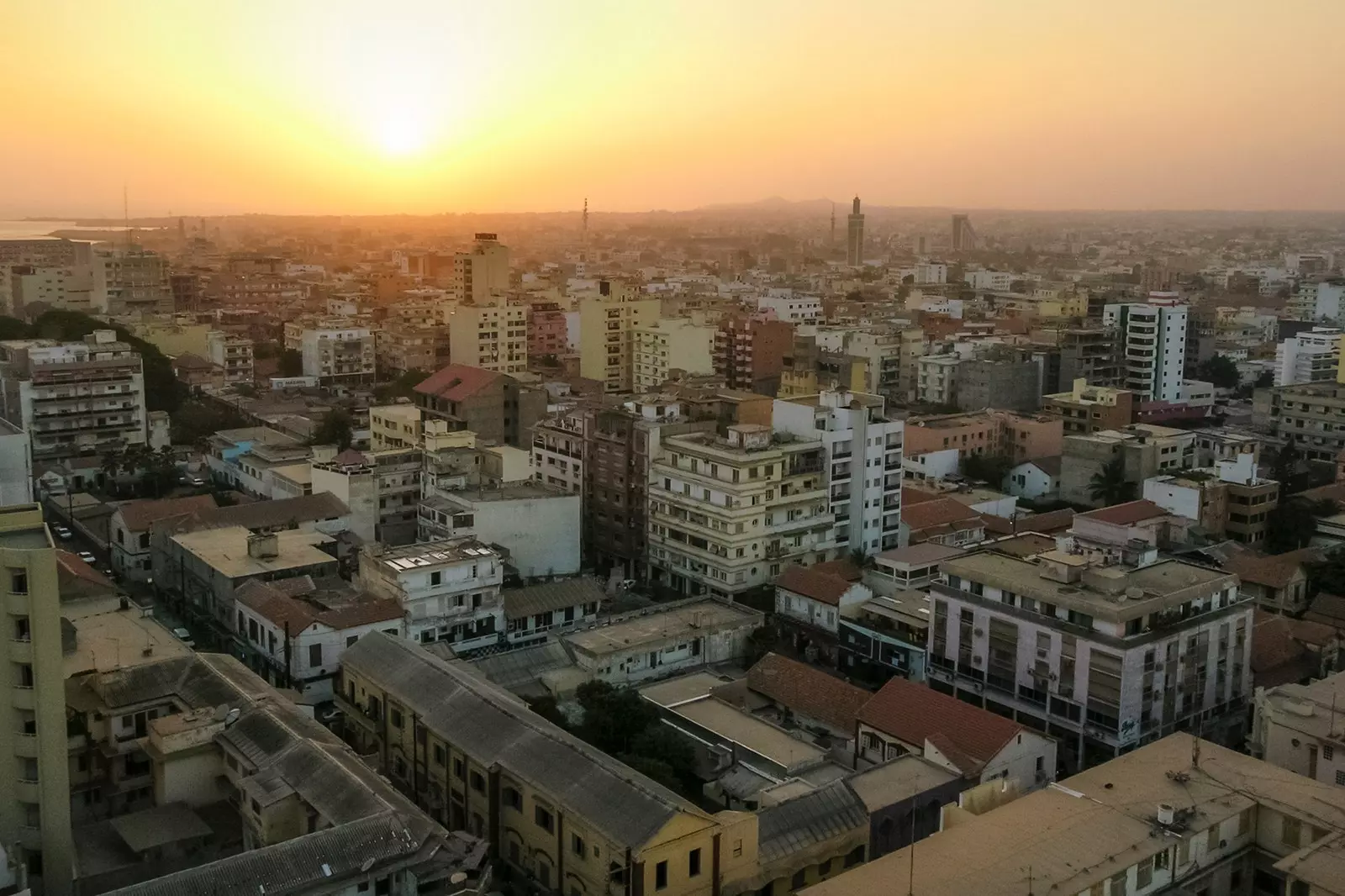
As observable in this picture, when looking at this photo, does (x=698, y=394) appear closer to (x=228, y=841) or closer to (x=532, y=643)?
(x=532, y=643)

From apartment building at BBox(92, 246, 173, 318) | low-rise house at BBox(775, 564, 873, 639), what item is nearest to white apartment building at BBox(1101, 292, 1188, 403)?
low-rise house at BBox(775, 564, 873, 639)

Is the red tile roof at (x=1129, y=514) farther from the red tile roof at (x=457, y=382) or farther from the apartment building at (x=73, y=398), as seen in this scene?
the apartment building at (x=73, y=398)

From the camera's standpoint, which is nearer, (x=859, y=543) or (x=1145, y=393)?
(x=859, y=543)

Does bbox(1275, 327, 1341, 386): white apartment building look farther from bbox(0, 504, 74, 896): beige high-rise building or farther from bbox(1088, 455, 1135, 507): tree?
bbox(0, 504, 74, 896): beige high-rise building

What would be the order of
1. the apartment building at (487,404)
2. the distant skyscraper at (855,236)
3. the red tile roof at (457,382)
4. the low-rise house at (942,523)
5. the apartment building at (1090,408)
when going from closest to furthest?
the low-rise house at (942,523) < the apartment building at (487,404) < the red tile roof at (457,382) < the apartment building at (1090,408) < the distant skyscraper at (855,236)

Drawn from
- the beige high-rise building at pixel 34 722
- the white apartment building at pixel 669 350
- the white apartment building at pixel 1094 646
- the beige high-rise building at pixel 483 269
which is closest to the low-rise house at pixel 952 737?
the white apartment building at pixel 1094 646

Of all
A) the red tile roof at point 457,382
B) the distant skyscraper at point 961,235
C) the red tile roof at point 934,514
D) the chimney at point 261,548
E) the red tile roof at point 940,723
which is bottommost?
the red tile roof at point 940,723

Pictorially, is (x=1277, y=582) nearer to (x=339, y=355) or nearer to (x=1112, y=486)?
(x=1112, y=486)

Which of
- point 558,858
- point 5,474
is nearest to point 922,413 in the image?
point 5,474
